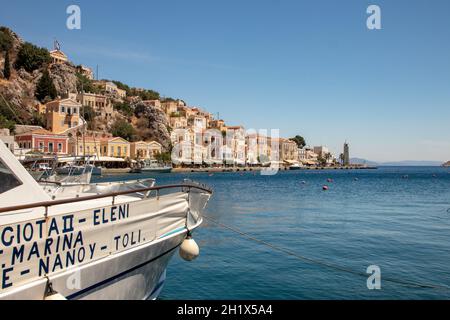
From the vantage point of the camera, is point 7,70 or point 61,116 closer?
point 61,116

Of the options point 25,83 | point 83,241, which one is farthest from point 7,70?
point 83,241

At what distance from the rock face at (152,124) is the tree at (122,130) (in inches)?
160

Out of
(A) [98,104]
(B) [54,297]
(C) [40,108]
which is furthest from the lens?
(A) [98,104]

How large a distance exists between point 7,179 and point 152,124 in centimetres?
11348

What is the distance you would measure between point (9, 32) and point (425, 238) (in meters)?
114

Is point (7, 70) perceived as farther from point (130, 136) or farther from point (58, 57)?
point (130, 136)

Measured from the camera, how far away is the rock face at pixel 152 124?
11438cm

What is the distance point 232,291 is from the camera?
31.0 ft

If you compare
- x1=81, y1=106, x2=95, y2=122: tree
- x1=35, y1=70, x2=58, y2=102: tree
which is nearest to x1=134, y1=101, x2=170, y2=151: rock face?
x1=81, y1=106, x2=95, y2=122: tree

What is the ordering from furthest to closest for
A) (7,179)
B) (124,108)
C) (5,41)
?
(124,108)
(5,41)
(7,179)

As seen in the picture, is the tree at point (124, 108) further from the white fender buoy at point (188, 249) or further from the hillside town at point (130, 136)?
the white fender buoy at point (188, 249)

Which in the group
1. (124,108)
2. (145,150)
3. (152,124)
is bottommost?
(145,150)

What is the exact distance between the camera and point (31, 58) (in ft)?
322

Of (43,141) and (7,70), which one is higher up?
(7,70)
